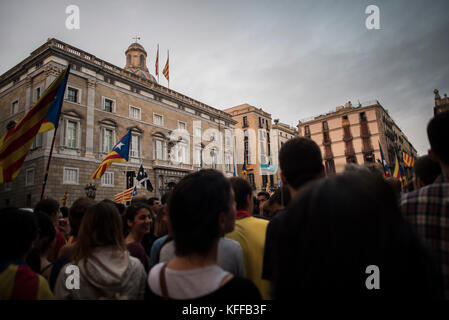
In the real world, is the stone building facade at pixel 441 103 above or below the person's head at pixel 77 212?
above

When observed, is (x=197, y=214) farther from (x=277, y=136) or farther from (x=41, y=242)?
(x=277, y=136)

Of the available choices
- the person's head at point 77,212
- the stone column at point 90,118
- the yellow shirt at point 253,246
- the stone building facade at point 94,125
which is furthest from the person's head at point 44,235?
the stone column at point 90,118

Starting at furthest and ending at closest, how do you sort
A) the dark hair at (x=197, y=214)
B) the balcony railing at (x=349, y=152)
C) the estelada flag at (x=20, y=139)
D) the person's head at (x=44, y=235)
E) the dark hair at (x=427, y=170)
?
the balcony railing at (x=349, y=152) < the estelada flag at (x=20, y=139) < the person's head at (x=44, y=235) < the dark hair at (x=427, y=170) < the dark hair at (x=197, y=214)

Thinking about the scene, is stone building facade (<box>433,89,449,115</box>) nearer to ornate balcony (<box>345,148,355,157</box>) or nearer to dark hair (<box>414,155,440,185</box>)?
ornate balcony (<box>345,148,355,157</box>)

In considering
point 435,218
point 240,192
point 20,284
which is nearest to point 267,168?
point 240,192

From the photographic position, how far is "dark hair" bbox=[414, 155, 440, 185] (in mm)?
2547

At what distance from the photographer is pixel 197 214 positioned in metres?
1.35

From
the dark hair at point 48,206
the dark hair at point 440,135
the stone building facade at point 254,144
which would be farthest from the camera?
the stone building facade at point 254,144

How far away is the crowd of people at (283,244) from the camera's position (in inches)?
32.4

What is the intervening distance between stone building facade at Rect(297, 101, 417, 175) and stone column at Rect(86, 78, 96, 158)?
27953 millimetres

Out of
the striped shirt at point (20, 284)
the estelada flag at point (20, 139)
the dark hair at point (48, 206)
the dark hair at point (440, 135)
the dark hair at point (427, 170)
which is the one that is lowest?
the striped shirt at point (20, 284)

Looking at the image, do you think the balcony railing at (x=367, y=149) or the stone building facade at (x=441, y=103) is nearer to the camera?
the stone building facade at (x=441, y=103)

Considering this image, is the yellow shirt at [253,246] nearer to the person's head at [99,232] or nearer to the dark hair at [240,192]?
the dark hair at [240,192]

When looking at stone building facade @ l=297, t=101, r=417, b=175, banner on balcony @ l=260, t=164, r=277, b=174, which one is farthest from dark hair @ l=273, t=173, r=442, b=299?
banner on balcony @ l=260, t=164, r=277, b=174
